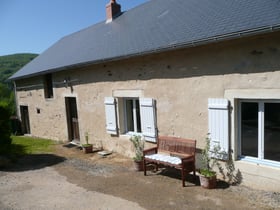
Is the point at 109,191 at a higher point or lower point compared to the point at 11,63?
lower

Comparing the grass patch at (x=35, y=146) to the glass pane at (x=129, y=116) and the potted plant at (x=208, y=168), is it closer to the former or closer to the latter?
the glass pane at (x=129, y=116)

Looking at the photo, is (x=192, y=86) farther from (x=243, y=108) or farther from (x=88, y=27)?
(x=88, y=27)

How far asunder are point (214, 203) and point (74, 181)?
135 inches

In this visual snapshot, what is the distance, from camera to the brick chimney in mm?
11427

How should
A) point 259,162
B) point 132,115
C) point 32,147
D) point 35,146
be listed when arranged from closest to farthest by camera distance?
point 259,162 → point 132,115 → point 32,147 → point 35,146

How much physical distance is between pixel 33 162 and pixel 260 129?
689 centimetres

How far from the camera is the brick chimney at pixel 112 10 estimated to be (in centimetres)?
1143

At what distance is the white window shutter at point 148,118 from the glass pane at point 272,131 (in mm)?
2846

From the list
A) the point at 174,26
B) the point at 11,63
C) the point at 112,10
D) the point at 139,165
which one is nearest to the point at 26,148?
the point at 139,165

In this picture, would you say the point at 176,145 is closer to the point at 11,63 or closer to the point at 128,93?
the point at 128,93

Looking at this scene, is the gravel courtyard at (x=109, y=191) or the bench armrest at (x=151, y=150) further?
the bench armrest at (x=151, y=150)

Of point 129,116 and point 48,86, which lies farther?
point 48,86

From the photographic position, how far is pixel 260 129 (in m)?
4.82

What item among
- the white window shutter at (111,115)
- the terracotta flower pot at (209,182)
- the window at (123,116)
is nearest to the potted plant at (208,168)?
the terracotta flower pot at (209,182)
